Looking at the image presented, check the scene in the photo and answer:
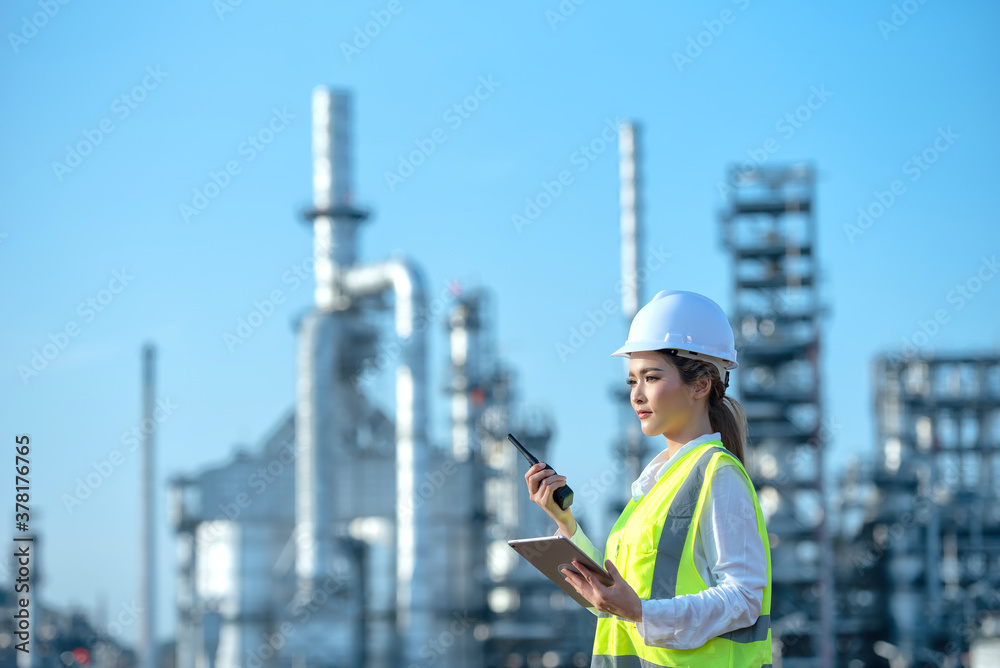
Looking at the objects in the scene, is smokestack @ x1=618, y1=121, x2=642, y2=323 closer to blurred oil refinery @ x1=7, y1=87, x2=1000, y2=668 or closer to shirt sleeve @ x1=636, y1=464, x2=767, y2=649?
blurred oil refinery @ x1=7, y1=87, x2=1000, y2=668

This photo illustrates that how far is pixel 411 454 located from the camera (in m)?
33.7

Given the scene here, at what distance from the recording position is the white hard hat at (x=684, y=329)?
3.56m

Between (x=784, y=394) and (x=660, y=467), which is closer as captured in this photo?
(x=660, y=467)

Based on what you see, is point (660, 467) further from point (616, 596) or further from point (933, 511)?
point (933, 511)

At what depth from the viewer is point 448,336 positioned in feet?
144

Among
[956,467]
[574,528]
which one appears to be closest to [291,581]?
[956,467]

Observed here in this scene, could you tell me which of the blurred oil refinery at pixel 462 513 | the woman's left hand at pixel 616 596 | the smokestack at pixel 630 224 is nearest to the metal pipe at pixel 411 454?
the blurred oil refinery at pixel 462 513

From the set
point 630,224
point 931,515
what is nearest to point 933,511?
point 931,515

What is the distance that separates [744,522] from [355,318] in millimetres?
33619

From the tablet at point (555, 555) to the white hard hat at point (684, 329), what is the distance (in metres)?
0.63

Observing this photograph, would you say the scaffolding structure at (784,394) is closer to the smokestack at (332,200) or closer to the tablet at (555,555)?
the smokestack at (332,200)

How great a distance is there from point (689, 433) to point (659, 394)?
164 millimetres

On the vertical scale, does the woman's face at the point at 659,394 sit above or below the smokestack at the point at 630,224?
below

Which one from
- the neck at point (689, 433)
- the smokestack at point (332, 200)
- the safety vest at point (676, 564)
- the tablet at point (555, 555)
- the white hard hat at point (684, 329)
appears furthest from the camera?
the smokestack at point (332, 200)
